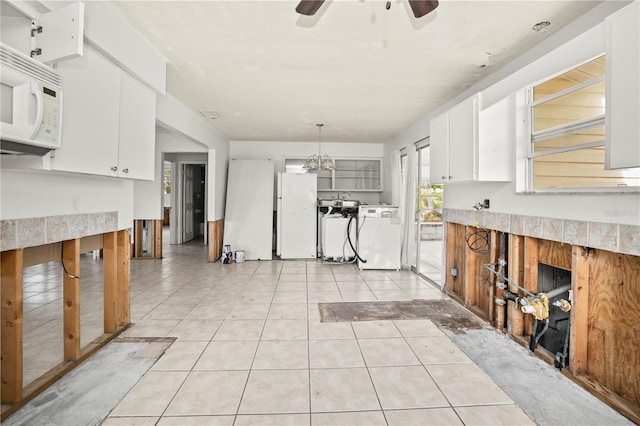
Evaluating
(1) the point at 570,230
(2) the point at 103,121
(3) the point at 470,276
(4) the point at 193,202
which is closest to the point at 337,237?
(3) the point at 470,276

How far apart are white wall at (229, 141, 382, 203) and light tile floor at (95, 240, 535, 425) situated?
3.59 m

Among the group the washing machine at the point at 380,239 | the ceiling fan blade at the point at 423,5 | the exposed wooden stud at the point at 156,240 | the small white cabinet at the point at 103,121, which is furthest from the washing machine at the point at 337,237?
the ceiling fan blade at the point at 423,5

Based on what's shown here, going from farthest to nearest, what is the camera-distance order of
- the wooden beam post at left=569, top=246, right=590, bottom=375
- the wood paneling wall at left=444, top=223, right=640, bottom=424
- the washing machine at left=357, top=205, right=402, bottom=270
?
the washing machine at left=357, top=205, right=402, bottom=270
the wooden beam post at left=569, top=246, right=590, bottom=375
the wood paneling wall at left=444, top=223, right=640, bottom=424

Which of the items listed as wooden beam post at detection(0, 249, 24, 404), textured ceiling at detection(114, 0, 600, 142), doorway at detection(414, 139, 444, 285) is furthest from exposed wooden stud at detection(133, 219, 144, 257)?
doorway at detection(414, 139, 444, 285)

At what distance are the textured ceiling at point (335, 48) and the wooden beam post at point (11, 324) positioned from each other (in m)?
A: 1.73

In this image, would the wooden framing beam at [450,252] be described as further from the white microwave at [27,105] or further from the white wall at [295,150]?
the white microwave at [27,105]

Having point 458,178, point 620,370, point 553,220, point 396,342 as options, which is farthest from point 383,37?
point 620,370

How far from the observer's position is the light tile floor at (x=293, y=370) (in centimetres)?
163

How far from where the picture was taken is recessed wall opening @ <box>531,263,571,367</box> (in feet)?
7.57

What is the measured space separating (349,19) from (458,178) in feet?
5.63

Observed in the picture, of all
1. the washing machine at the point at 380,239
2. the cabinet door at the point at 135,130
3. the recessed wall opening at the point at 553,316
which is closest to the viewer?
the cabinet door at the point at 135,130

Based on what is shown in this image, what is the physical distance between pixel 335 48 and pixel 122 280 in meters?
2.75

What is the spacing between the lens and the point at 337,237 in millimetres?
5371

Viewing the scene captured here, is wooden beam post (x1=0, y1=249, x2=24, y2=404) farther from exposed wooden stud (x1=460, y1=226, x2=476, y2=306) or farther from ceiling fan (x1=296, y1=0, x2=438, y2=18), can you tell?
exposed wooden stud (x1=460, y1=226, x2=476, y2=306)
